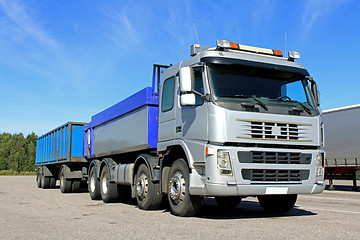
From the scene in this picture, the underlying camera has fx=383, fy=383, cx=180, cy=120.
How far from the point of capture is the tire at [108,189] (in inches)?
420

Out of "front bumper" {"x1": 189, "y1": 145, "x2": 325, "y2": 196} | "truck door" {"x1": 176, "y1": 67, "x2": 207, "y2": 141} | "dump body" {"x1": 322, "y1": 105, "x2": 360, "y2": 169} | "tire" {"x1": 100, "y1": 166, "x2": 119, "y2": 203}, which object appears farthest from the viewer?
"dump body" {"x1": 322, "y1": 105, "x2": 360, "y2": 169}

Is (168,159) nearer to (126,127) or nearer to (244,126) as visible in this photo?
(244,126)

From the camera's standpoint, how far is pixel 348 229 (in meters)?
5.77

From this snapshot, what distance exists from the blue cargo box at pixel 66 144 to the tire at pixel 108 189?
366 centimetres

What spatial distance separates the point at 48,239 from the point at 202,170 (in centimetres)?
268

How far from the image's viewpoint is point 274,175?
21.5 ft

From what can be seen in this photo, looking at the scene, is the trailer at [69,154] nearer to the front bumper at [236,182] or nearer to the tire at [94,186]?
the tire at [94,186]

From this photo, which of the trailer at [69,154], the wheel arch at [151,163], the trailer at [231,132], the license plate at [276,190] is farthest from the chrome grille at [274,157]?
the trailer at [69,154]

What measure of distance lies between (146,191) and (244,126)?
121 inches

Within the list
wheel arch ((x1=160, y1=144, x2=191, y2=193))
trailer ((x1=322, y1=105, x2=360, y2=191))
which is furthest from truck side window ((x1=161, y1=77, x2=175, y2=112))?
trailer ((x1=322, y1=105, x2=360, y2=191))

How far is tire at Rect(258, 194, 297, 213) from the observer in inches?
314

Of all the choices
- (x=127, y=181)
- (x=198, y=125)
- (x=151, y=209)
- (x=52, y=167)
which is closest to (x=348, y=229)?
(x=198, y=125)

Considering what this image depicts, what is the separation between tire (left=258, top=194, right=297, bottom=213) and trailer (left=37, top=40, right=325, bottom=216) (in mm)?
21

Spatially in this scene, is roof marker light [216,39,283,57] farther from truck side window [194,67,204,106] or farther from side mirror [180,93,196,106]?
side mirror [180,93,196,106]
